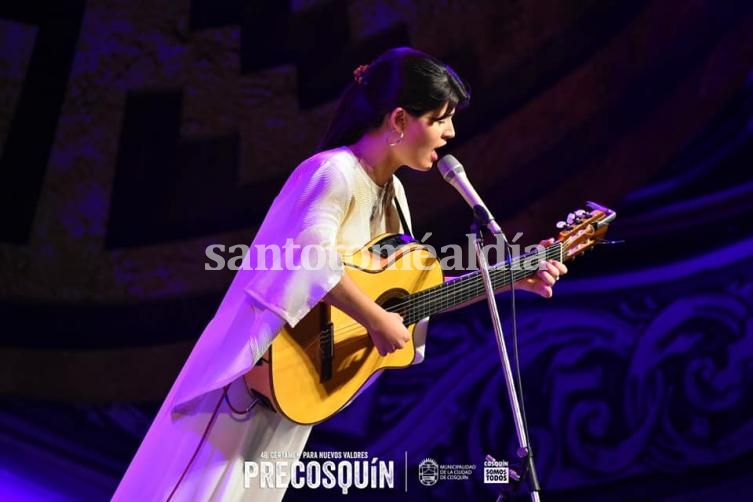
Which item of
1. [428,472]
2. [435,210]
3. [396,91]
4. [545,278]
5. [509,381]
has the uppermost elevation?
[435,210]

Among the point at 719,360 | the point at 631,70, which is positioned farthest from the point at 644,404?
the point at 631,70

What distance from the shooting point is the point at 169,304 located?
10.3 ft

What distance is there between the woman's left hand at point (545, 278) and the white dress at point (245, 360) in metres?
0.64

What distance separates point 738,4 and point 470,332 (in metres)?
1.79

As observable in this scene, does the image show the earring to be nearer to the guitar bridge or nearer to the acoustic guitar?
the acoustic guitar

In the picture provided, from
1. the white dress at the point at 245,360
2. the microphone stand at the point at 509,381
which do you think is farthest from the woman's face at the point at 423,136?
the microphone stand at the point at 509,381

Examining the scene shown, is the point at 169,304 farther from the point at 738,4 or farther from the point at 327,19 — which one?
the point at 738,4

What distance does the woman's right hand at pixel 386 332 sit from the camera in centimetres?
210

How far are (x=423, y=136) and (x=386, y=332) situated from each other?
23.0 inches

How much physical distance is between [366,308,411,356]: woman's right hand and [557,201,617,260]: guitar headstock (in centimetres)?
69

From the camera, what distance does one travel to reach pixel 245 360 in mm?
1972

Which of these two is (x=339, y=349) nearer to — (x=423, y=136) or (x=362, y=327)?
(x=362, y=327)

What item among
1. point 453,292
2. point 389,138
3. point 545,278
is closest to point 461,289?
point 453,292

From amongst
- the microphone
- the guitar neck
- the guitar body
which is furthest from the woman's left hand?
the microphone
